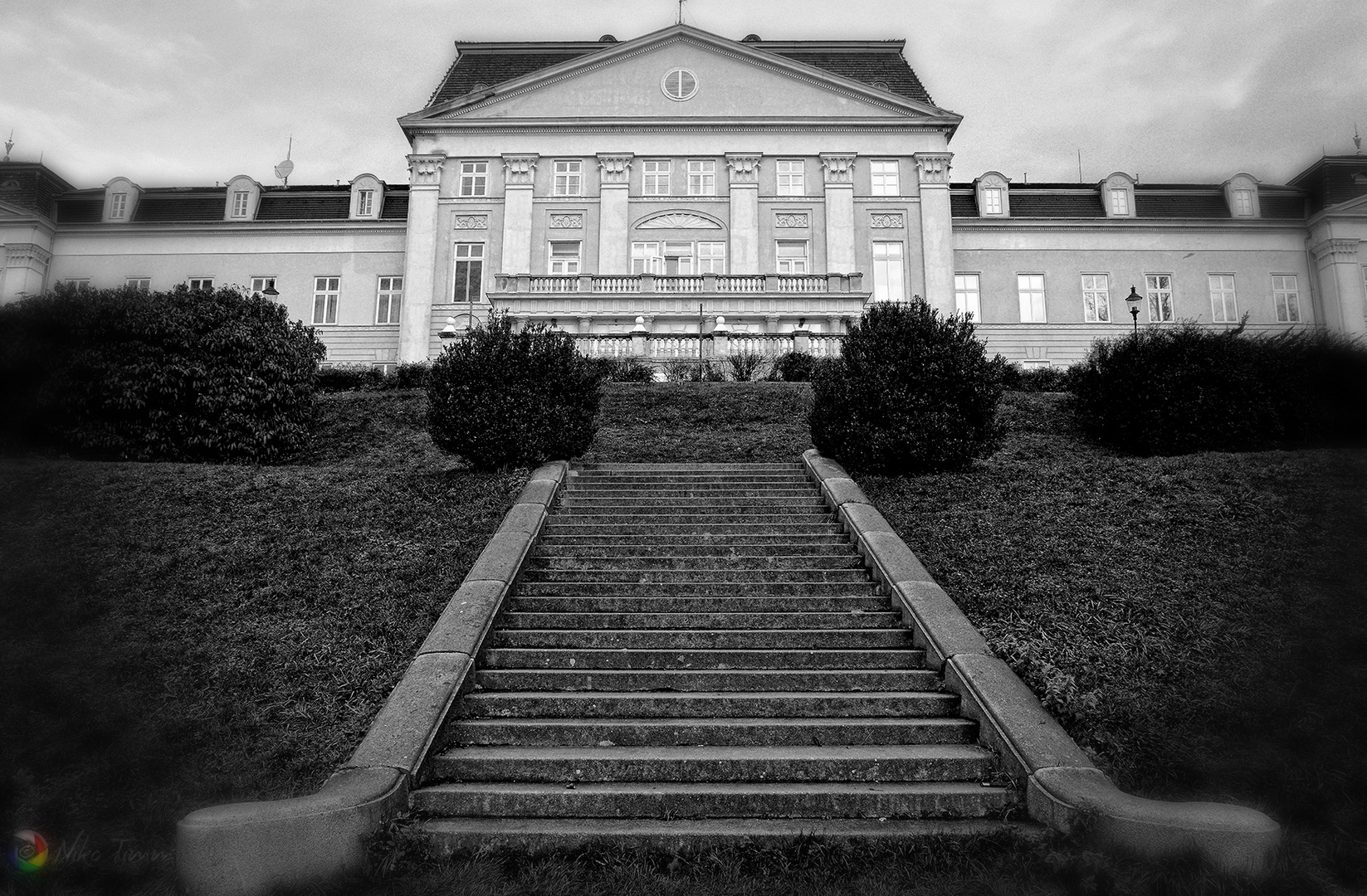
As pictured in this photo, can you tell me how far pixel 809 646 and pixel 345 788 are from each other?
4.00 m

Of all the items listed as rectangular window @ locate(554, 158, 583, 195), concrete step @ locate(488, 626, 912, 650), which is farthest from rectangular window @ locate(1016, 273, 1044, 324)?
concrete step @ locate(488, 626, 912, 650)

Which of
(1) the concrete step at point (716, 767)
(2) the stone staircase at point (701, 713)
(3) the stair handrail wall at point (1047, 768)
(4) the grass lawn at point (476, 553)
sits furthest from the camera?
(1) the concrete step at point (716, 767)

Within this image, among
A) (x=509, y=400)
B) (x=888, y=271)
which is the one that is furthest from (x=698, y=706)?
(x=888, y=271)

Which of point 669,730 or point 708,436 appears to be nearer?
point 669,730

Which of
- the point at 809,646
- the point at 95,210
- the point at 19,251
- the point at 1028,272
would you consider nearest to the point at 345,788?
the point at 809,646

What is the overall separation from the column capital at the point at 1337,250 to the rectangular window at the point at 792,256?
796 inches

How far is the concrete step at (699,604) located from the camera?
8.30 m

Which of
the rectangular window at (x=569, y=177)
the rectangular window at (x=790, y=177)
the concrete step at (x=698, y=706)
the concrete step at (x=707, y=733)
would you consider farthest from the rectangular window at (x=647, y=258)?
the concrete step at (x=707, y=733)

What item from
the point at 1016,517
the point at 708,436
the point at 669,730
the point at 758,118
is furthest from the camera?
the point at 758,118

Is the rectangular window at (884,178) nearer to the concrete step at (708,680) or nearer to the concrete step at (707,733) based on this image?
the concrete step at (708,680)

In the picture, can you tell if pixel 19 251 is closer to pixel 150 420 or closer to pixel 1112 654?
pixel 150 420

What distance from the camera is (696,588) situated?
8.77m

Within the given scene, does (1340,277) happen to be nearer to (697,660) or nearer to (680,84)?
(680,84)

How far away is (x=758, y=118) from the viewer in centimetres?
3462
